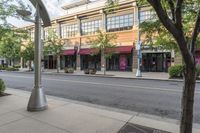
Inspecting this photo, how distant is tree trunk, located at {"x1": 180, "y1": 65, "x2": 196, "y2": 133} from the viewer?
369cm

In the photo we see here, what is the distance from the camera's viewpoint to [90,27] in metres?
33.6

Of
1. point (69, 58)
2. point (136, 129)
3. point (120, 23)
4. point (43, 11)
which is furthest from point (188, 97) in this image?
point (69, 58)

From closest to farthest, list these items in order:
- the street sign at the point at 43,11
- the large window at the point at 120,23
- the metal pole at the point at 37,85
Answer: the metal pole at the point at 37,85 < the street sign at the point at 43,11 < the large window at the point at 120,23

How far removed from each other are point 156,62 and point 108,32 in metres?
8.80

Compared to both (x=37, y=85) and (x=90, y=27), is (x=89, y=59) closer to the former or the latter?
(x=90, y=27)

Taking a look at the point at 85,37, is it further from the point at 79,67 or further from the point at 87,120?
the point at 87,120

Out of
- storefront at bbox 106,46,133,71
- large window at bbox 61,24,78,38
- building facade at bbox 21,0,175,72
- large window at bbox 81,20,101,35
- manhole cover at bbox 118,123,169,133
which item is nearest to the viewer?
manhole cover at bbox 118,123,169,133

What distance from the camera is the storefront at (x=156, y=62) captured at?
86.6 feet

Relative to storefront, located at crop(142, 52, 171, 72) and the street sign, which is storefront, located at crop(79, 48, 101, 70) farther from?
the street sign

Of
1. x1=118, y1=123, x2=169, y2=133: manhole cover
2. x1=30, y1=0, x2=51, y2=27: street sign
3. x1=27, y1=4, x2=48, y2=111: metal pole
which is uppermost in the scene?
x1=30, y1=0, x2=51, y2=27: street sign

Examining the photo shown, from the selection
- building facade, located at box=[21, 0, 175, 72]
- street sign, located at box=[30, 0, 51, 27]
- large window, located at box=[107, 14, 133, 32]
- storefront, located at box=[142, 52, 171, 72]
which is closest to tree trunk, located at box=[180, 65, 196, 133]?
street sign, located at box=[30, 0, 51, 27]

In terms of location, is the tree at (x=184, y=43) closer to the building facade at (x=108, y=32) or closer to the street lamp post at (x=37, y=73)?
the street lamp post at (x=37, y=73)

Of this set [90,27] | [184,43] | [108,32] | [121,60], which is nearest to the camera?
[184,43]

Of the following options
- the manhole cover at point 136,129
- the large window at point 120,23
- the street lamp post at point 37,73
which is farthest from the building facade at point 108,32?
the manhole cover at point 136,129
